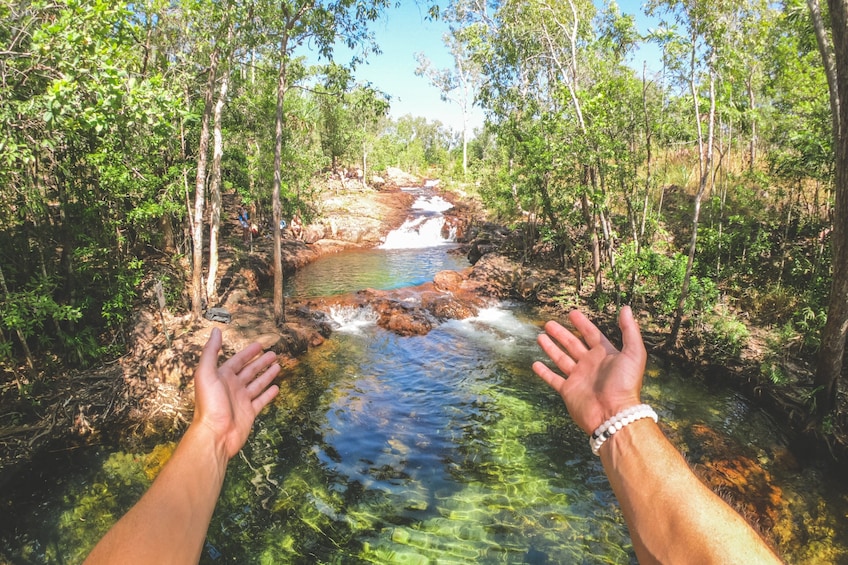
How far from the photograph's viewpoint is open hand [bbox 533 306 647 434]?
6.04 ft

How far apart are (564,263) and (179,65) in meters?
12.9

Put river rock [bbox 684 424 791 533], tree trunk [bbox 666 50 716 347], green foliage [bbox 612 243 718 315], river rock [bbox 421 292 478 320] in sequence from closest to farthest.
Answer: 1. river rock [bbox 684 424 791 533]
2. tree trunk [bbox 666 50 716 347]
3. green foliage [bbox 612 243 718 315]
4. river rock [bbox 421 292 478 320]

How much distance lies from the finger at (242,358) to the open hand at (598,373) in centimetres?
167

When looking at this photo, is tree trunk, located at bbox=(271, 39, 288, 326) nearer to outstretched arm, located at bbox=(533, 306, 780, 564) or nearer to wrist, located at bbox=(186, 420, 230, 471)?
wrist, located at bbox=(186, 420, 230, 471)

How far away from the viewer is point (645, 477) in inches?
61.7

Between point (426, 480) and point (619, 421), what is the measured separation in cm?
462

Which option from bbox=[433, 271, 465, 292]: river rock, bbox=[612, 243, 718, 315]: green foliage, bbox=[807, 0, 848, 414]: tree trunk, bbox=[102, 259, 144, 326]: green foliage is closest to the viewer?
bbox=[807, 0, 848, 414]: tree trunk

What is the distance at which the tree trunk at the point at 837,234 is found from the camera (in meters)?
4.54

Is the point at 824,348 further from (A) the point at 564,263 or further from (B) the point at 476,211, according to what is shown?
(B) the point at 476,211

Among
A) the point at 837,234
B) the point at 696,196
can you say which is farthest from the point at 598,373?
the point at 696,196

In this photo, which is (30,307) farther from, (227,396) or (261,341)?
(227,396)

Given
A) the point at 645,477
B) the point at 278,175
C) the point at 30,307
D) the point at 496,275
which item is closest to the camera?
the point at 645,477

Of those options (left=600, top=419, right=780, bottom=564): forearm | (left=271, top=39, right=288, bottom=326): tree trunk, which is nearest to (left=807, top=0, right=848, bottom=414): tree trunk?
(left=600, top=419, right=780, bottom=564): forearm

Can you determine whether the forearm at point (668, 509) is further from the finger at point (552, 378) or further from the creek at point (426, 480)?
the creek at point (426, 480)
